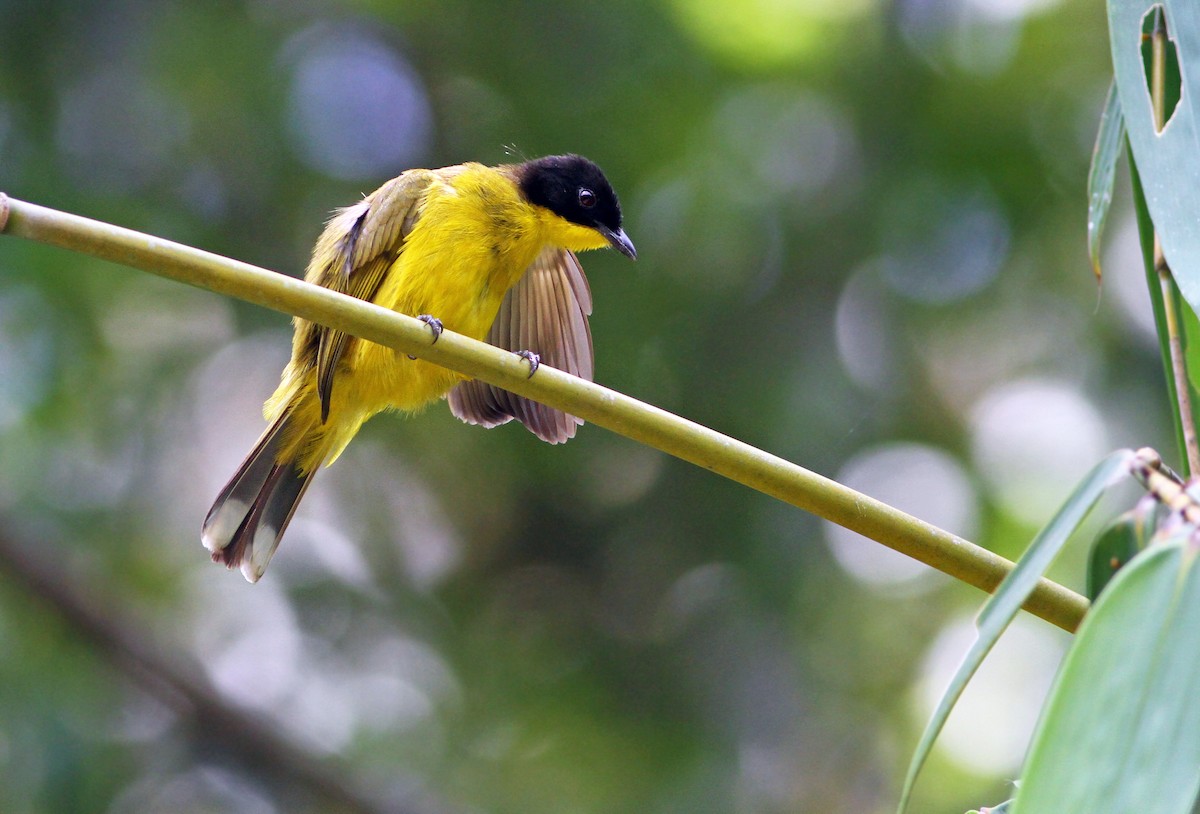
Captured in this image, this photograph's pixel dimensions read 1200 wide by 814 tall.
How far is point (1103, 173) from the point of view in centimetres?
248

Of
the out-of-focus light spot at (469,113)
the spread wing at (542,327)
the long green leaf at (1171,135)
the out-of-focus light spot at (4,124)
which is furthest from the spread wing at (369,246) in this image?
the out-of-focus light spot at (4,124)

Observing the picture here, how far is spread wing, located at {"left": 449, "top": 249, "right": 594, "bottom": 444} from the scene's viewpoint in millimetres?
4297

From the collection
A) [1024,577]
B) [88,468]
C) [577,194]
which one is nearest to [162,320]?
[88,468]

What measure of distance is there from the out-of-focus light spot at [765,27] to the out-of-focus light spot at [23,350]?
3.59 meters

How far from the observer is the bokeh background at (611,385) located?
6309 millimetres

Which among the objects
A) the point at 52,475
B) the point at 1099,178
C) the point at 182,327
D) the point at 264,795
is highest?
the point at 1099,178

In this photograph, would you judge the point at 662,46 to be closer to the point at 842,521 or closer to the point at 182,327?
the point at 182,327

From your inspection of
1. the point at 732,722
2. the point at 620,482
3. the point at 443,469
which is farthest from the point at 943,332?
the point at 443,469

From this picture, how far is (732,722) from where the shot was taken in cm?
671

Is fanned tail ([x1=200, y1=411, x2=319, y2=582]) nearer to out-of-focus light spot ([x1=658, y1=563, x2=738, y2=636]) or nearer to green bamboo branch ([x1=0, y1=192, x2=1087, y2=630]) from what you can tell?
green bamboo branch ([x1=0, y1=192, x2=1087, y2=630])

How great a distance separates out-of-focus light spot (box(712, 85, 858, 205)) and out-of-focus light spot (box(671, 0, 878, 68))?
24 centimetres

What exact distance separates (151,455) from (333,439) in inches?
109

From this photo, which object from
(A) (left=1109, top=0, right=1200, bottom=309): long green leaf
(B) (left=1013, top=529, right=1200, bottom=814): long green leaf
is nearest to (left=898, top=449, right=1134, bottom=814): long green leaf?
(B) (left=1013, top=529, right=1200, bottom=814): long green leaf

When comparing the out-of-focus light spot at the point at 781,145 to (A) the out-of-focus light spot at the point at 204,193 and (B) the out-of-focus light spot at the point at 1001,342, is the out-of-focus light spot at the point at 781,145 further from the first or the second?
(A) the out-of-focus light spot at the point at 204,193
